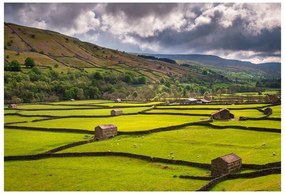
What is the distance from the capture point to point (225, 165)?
3222 centimetres

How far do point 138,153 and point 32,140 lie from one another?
16983mm

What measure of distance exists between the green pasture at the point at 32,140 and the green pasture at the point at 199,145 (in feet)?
12.3

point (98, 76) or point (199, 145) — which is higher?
point (98, 76)

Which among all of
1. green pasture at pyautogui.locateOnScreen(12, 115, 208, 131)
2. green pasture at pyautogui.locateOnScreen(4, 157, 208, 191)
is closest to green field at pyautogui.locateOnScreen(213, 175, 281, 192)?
green pasture at pyautogui.locateOnScreen(4, 157, 208, 191)

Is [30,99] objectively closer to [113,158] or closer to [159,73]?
[113,158]

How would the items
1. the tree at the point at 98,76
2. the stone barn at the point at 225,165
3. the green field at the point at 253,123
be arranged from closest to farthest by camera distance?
the stone barn at the point at 225,165, the green field at the point at 253,123, the tree at the point at 98,76

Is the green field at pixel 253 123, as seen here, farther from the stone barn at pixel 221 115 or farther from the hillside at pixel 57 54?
the hillside at pixel 57 54

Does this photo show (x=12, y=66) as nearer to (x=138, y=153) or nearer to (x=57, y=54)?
(x=57, y=54)

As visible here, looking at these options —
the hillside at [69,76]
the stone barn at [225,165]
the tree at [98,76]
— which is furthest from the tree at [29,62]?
the stone barn at [225,165]

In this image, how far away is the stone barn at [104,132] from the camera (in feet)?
166

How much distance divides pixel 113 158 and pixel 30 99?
70332mm

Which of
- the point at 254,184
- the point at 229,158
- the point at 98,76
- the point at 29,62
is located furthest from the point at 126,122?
the point at 98,76

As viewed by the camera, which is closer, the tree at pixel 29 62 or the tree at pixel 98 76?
the tree at pixel 29 62

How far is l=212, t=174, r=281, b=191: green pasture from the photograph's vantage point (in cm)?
2659
